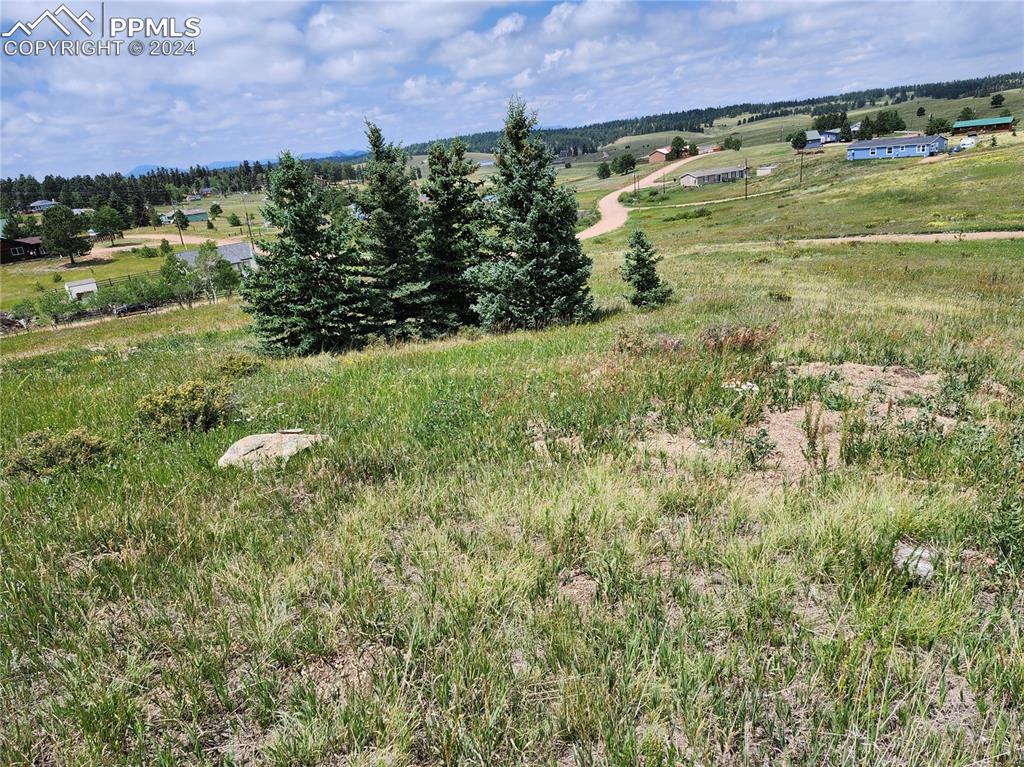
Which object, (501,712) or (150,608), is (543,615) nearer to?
(501,712)

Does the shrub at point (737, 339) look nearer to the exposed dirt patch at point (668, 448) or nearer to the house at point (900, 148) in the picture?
the exposed dirt patch at point (668, 448)

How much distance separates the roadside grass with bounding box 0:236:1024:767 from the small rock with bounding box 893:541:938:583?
0.07m

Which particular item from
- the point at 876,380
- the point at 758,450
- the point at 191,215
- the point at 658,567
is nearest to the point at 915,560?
the point at 658,567

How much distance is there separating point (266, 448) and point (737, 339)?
854 centimetres

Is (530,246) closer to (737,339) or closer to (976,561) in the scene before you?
(737,339)

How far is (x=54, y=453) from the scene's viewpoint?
6.85 metres

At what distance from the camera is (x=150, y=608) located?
3.76m

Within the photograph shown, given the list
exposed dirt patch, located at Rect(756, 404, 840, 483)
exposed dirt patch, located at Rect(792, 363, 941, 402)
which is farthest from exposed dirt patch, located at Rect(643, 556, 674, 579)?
exposed dirt patch, located at Rect(792, 363, 941, 402)

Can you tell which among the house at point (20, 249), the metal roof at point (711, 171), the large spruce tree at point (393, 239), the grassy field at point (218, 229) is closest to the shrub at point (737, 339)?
the large spruce tree at point (393, 239)

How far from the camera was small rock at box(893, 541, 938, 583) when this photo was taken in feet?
11.9

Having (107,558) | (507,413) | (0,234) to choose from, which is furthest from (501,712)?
(0,234)

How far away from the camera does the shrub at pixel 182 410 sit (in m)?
8.09

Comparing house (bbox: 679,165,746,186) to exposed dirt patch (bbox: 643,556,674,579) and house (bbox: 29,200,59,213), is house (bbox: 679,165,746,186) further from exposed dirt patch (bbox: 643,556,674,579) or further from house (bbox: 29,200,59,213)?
house (bbox: 29,200,59,213)

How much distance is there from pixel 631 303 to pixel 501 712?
19.3 meters
